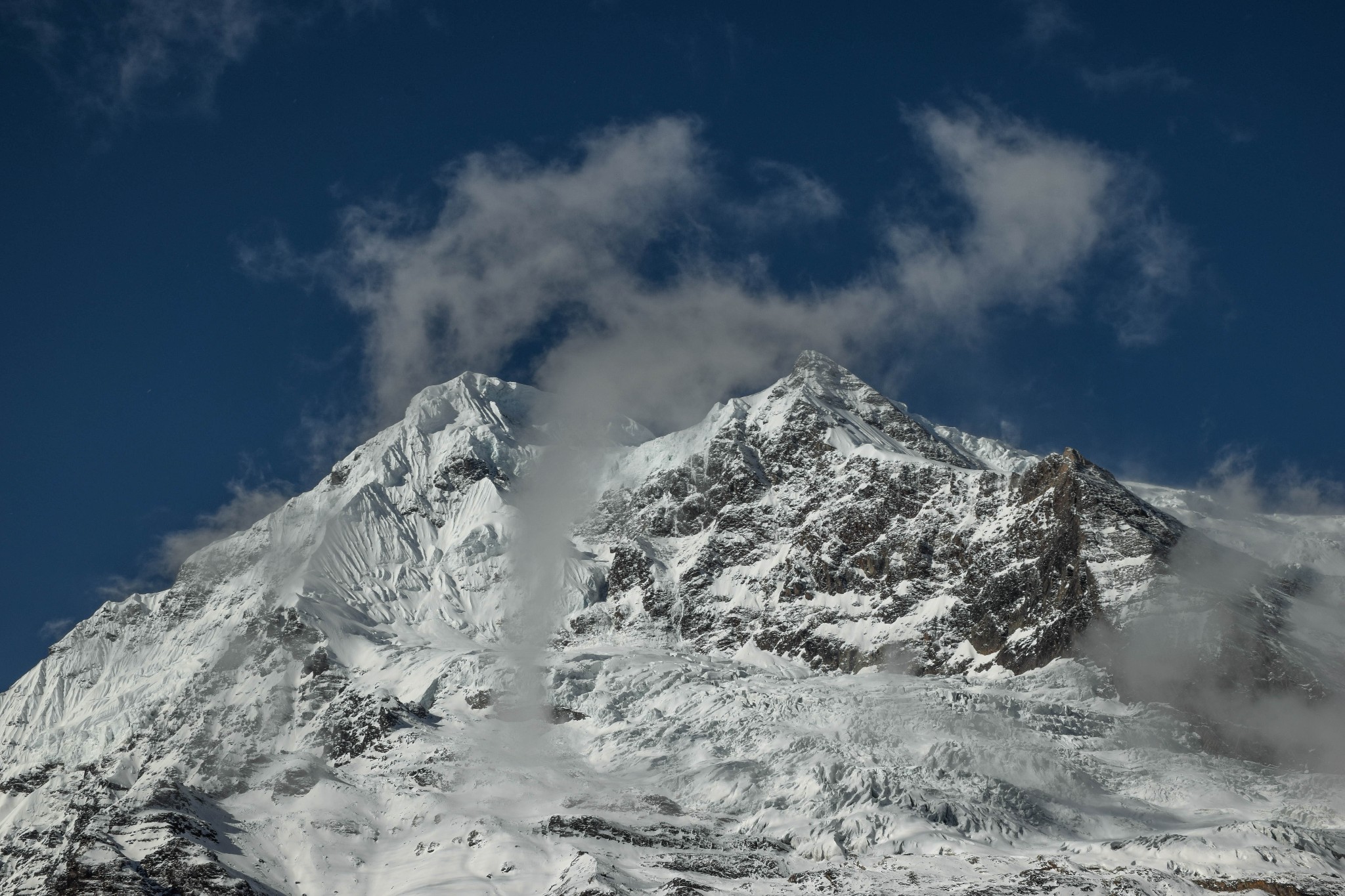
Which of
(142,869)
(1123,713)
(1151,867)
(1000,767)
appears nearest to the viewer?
(1151,867)

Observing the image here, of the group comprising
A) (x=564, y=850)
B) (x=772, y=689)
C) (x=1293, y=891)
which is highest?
(x=772, y=689)

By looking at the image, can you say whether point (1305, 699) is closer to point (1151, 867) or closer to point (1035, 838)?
point (1035, 838)

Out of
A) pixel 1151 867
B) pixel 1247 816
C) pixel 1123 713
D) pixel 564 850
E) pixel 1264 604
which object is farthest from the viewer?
pixel 1264 604

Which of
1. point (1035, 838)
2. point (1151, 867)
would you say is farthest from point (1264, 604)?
point (1151, 867)

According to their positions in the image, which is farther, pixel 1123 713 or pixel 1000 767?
pixel 1123 713

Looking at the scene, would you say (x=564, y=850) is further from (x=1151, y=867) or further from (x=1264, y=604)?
(x=1264, y=604)

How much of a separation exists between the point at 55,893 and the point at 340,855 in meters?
32.3

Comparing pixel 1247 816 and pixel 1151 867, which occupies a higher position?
pixel 1247 816

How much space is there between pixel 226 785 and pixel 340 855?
139 ft

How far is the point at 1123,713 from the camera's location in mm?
181500

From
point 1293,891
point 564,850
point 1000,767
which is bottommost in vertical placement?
point 1293,891

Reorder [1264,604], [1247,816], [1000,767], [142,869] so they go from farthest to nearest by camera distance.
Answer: [1264,604] → [1000,767] → [1247,816] → [142,869]

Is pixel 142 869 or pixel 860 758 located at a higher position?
pixel 860 758

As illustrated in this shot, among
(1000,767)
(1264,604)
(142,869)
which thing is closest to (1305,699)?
(1264,604)
